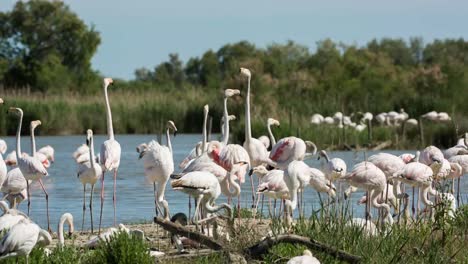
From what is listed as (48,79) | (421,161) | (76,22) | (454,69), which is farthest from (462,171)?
(76,22)

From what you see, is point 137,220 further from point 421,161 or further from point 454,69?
point 454,69

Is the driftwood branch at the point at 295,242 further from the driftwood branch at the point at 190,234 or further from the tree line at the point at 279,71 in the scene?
the tree line at the point at 279,71

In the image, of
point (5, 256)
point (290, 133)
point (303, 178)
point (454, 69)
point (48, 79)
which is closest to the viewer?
point (5, 256)

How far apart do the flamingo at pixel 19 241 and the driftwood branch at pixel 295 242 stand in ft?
6.04

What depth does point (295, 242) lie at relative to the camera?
8453mm

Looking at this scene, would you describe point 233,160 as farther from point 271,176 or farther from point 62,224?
point 62,224

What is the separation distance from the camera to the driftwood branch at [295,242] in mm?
8234

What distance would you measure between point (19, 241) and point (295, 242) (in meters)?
2.22

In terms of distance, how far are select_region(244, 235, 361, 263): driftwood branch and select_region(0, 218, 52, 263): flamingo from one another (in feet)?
6.04

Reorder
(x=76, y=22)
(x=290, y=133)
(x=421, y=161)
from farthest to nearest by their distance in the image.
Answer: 1. (x=76, y=22)
2. (x=290, y=133)
3. (x=421, y=161)

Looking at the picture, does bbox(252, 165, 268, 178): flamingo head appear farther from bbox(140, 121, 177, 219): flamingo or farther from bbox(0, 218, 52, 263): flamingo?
bbox(0, 218, 52, 263): flamingo

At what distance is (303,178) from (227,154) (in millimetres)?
1093

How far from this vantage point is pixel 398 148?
27.8 m

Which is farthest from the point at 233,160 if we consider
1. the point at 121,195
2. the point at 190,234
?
the point at 121,195
